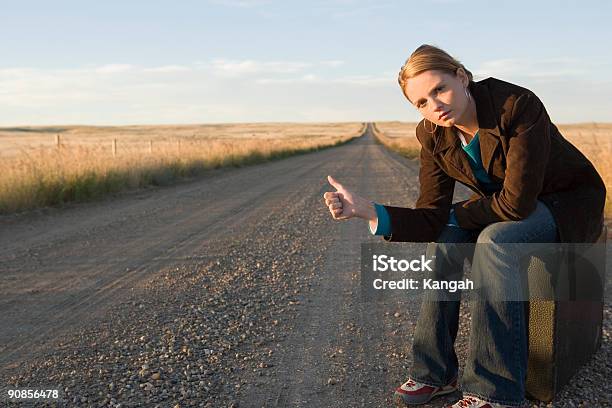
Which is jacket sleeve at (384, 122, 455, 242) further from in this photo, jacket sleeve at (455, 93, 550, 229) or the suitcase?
the suitcase

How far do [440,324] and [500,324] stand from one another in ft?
1.19

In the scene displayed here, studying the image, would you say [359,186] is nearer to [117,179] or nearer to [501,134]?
[117,179]

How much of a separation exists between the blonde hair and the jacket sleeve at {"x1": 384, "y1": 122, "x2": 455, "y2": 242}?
0.42 metres

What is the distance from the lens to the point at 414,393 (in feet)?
9.11

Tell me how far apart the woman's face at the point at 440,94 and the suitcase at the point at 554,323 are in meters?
0.72

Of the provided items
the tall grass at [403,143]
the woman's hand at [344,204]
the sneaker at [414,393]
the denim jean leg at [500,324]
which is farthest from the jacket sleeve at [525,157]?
the tall grass at [403,143]

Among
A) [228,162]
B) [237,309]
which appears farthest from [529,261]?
[228,162]

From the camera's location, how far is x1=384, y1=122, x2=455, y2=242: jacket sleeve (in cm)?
278

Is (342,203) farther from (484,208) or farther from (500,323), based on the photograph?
(500,323)

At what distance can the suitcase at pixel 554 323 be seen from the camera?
2.66m

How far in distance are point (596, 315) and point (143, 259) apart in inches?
167

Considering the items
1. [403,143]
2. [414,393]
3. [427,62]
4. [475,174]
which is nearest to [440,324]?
[414,393]

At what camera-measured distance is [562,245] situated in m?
2.67

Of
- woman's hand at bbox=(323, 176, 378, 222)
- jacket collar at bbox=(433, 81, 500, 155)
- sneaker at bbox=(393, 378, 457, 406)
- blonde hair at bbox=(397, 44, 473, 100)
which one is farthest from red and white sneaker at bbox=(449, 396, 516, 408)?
blonde hair at bbox=(397, 44, 473, 100)
